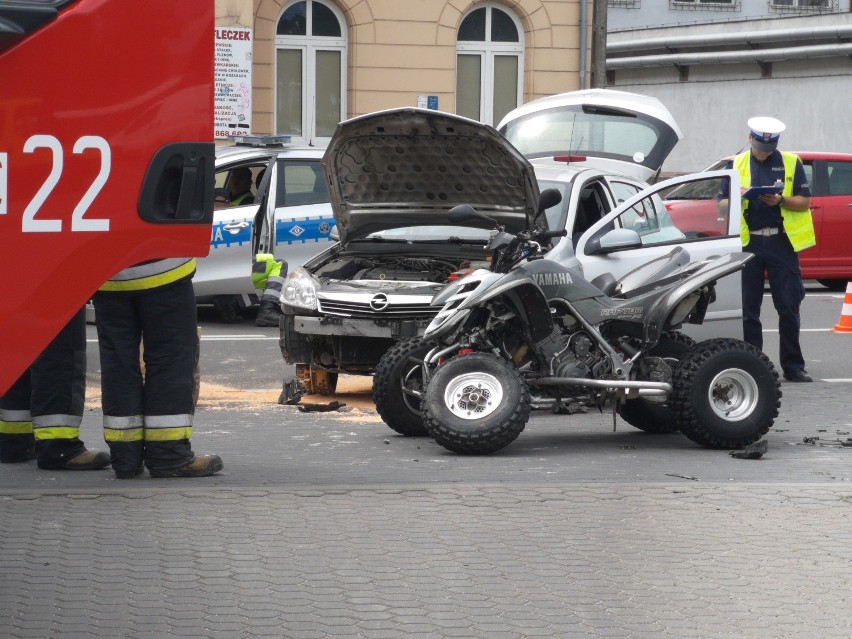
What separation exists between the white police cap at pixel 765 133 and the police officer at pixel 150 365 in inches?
208

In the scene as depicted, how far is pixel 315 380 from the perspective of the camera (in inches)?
417

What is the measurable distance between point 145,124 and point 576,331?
178 inches

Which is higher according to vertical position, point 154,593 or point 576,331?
point 576,331

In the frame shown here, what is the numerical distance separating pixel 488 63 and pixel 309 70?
10.1 ft

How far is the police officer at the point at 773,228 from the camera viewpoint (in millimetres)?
11180

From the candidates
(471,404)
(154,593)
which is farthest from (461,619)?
(471,404)

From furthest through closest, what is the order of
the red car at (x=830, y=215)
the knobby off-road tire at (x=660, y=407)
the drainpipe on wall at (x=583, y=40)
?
1. the drainpipe on wall at (x=583, y=40)
2. the red car at (x=830, y=215)
3. the knobby off-road tire at (x=660, y=407)

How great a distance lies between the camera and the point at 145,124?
422 cm

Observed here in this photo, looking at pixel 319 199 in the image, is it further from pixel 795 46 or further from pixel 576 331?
pixel 795 46

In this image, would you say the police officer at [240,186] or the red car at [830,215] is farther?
the red car at [830,215]

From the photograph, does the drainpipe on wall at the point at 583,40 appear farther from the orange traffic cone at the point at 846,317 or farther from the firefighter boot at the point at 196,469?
the firefighter boot at the point at 196,469

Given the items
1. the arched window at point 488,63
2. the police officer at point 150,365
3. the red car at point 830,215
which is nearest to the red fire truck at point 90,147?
the police officer at point 150,365

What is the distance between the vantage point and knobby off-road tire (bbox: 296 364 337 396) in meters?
10.6

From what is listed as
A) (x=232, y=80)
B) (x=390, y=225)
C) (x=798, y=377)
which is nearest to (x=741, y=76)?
(x=232, y=80)
